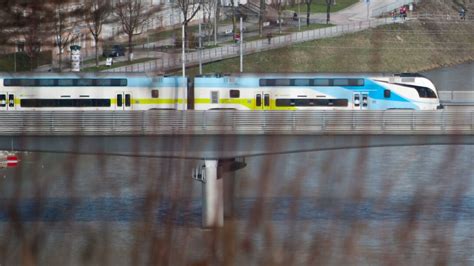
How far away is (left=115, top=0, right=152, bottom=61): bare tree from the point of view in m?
0.57

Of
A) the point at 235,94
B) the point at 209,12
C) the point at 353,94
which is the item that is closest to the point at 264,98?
the point at 235,94

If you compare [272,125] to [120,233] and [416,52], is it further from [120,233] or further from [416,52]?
[416,52]

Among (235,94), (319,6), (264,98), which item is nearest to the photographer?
(319,6)

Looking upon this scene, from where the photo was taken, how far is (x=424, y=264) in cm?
78

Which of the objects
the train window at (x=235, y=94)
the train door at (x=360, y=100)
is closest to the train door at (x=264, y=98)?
the train window at (x=235, y=94)

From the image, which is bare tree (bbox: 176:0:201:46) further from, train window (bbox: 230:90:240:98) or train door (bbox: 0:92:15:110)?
train window (bbox: 230:90:240:98)

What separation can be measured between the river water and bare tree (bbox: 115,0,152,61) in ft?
0.37

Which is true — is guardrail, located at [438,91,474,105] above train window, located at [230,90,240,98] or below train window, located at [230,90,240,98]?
above

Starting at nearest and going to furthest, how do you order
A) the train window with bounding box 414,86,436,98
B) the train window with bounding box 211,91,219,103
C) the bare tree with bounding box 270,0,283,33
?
the bare tree with bounding box 270,0,283,33 → the train window with bounding box 414,86,436,98 → the train window with bounding box 211,91,219,103

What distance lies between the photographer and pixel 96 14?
0.57 m

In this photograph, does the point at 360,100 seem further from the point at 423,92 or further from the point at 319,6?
the point at 319,6

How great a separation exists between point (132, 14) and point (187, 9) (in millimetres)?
82

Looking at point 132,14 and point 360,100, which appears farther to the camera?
point 360,100

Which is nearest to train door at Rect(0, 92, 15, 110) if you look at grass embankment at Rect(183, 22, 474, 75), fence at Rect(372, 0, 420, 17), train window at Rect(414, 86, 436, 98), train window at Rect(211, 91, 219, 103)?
grass embankment at Rect(183, 22, 474, 75)
